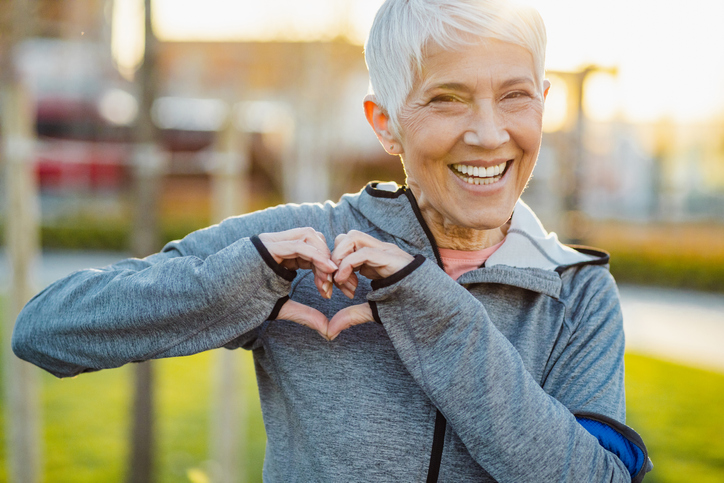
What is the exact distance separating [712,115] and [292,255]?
17.7 metres

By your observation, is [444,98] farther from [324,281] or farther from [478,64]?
[324,281]

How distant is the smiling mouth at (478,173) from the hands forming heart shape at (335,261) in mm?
264

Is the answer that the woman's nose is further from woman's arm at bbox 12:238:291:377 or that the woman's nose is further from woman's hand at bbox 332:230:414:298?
woman's arm at bbox 12:238:291:377

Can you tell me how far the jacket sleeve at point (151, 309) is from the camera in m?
1.25

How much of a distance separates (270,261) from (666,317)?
9.64m

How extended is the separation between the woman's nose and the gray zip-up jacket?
0.79 ft

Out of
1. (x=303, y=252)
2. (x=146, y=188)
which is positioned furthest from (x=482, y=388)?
(x=146, y=188)

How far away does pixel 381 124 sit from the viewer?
1.53m

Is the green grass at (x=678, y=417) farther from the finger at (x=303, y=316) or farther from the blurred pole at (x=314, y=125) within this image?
the blurred pole at (x=314, y=125)

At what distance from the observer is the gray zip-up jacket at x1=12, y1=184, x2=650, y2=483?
1187 mm

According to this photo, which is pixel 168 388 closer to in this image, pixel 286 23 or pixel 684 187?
pixel 286 23

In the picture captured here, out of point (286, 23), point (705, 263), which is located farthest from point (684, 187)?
point (286, 23)

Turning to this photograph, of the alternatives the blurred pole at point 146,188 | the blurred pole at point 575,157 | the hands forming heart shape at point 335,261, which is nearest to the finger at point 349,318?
the hands forming heart shape at point 335,261

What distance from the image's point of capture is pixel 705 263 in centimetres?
1167
